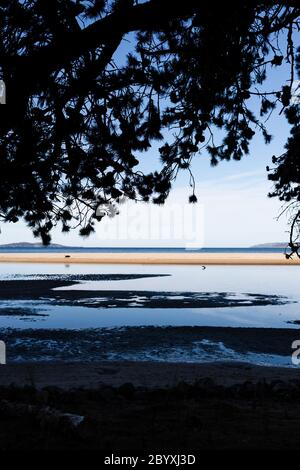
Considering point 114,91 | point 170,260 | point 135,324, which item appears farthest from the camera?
point 170,260

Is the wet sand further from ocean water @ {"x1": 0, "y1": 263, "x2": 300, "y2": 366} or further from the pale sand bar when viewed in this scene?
the pale sand bar

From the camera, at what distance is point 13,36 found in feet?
20.8

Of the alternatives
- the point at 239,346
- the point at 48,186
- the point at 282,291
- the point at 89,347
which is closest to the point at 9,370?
the point at 89,347

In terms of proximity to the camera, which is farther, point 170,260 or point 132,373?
point 170,260

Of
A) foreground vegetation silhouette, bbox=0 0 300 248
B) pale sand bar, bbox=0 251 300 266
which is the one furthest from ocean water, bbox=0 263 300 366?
pale sand bar, bbox=0 251 300 266

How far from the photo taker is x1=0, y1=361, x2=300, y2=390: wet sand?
371 inches

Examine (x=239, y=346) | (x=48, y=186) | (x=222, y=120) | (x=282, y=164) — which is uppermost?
(x=222, y=120)

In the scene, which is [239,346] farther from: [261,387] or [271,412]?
[271,412]

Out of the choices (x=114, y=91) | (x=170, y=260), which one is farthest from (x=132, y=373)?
(x=170, y=260)

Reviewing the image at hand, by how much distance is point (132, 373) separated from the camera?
10250 mm

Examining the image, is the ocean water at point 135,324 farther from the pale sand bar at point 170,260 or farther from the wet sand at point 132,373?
the pale sand bar at point 170,260

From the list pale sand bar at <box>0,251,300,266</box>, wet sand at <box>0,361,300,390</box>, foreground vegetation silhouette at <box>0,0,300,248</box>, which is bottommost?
wet sand at <box>0,361,300,390</box>

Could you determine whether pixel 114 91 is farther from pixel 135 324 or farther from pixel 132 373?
pixel 135 324
